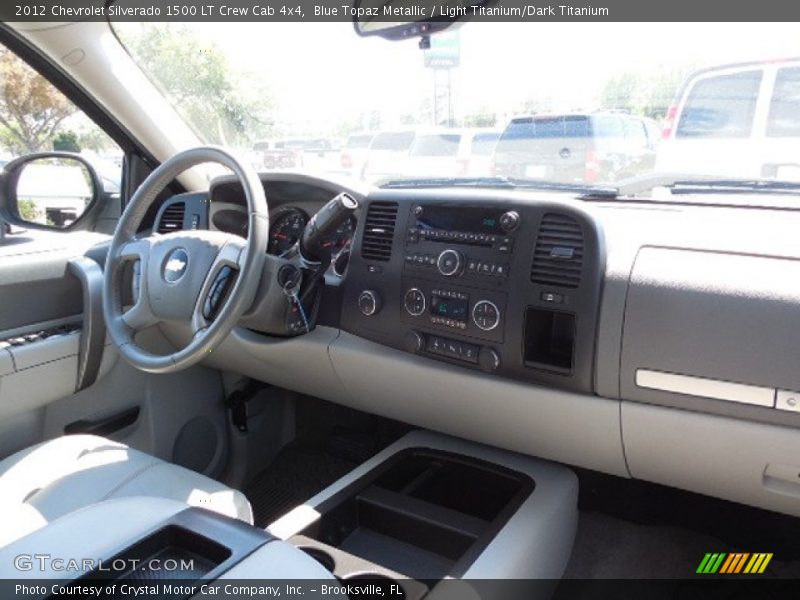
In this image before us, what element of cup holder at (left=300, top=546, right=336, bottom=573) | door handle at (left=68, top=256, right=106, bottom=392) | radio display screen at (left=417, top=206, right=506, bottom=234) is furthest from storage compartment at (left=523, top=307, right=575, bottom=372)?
door handle at (left=68, top=256, right=106, bottom=392)

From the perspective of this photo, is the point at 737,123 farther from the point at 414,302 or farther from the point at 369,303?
the point at 369,303

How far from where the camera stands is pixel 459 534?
1776mm

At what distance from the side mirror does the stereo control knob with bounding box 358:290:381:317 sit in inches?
59.4

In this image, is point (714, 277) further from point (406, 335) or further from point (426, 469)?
point (426, 469)

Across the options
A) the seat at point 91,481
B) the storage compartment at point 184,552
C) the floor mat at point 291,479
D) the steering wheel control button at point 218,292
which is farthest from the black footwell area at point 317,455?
the storage compartment at point 184,552

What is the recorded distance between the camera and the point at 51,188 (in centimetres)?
274

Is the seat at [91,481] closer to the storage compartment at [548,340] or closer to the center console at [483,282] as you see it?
the center console at [483,282]

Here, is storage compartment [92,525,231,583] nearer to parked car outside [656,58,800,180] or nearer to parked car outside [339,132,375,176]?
parked car outside [339,132,375,176]

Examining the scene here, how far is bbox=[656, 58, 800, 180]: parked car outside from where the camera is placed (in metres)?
1.71

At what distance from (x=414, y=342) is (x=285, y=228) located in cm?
68

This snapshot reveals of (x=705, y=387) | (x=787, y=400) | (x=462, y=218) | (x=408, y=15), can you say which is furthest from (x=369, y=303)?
(x=787, y=400)

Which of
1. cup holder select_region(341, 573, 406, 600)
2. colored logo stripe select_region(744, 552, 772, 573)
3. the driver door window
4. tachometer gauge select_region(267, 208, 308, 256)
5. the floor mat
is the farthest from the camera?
the floor mat

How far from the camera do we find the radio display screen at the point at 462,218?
176cm

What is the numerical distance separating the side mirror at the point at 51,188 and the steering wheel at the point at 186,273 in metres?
0.97
